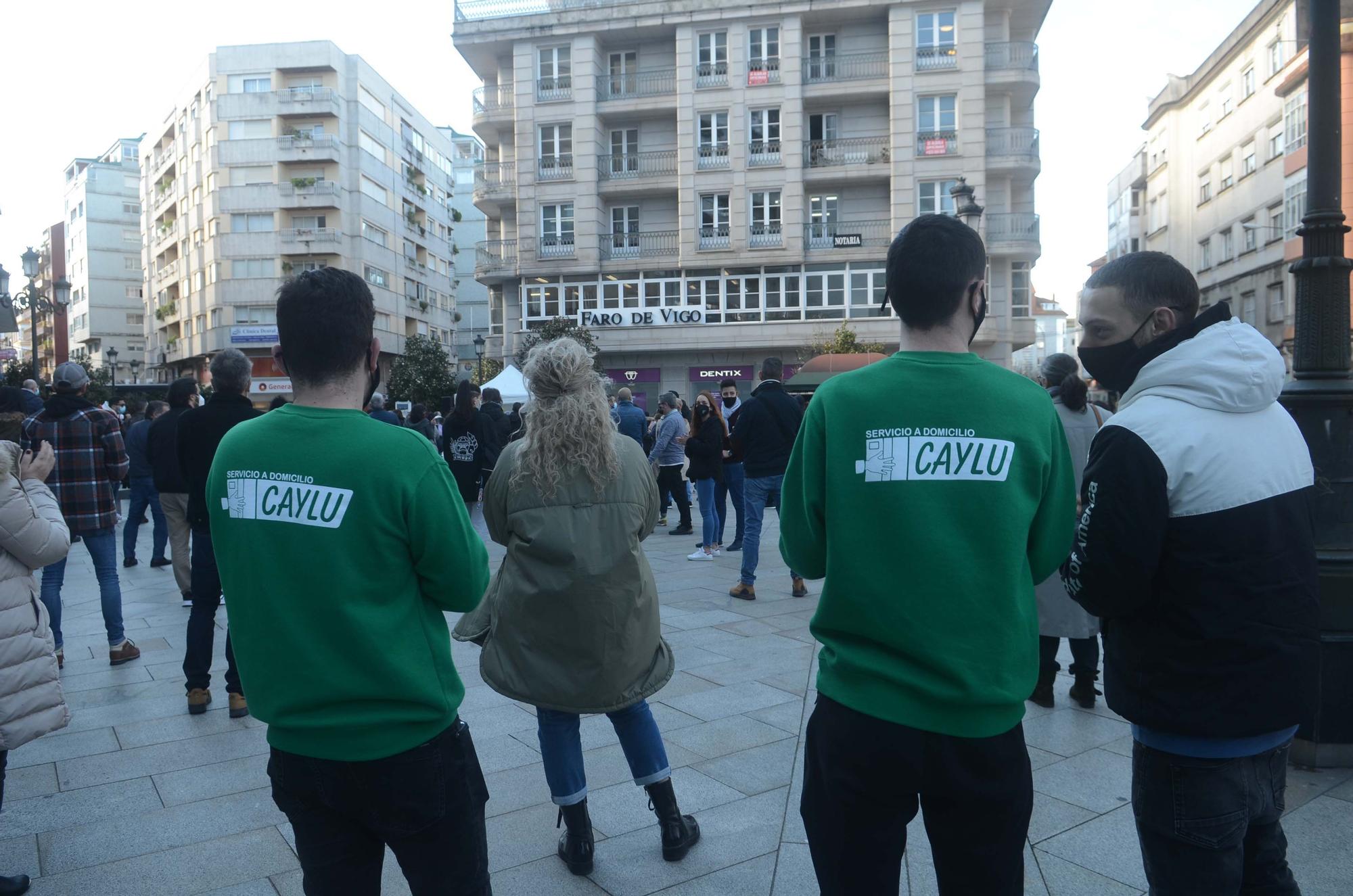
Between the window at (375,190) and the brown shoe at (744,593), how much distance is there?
51679 mm

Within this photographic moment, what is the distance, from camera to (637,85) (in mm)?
39344

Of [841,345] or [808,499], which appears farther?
[841,345]

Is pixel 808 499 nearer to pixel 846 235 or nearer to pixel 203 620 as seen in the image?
pixel 203 620

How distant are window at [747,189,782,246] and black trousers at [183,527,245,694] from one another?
112 feet

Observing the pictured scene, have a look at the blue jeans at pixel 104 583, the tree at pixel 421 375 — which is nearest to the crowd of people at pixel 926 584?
the blue jeans at pixel 104 583

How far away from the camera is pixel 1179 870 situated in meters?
2.16

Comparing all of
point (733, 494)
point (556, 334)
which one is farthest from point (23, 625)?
point (556, 334)

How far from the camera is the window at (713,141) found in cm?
3784

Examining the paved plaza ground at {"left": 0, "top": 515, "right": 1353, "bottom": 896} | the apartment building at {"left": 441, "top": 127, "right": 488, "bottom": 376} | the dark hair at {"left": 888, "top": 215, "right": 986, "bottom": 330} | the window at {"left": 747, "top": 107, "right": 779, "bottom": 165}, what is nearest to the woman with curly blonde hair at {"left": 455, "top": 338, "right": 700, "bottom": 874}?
the paved plaza ground at {"left": 0, "top": 515, "right": 1353, "bottom": 896}

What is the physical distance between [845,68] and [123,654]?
36.8 meters

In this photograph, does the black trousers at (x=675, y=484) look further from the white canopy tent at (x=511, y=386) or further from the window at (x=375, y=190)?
the window at (x=375, y=190)

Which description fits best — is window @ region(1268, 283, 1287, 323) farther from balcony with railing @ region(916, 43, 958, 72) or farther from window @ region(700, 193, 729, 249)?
window @ region(700, 193, 729, 249)

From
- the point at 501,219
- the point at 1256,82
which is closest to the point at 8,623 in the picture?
the point at 501,219

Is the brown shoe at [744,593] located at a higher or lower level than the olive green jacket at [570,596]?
lower
